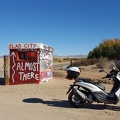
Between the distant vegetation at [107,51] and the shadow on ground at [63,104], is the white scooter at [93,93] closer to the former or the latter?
the shadow on ground at [63,104]

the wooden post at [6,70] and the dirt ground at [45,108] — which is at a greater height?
the wooden post at [6,70]

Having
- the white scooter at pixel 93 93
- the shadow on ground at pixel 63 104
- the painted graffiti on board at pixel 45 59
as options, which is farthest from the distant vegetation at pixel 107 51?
the white scooter at pixel 93 93

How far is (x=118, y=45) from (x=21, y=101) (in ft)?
120

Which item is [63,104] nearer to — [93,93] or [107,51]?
[93,93]

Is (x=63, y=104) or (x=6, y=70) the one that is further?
(x=6, y=70)

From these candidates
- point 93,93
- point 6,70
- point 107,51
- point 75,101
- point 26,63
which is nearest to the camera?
point 93,93

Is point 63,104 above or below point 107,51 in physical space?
below

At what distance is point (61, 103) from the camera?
30.2ft

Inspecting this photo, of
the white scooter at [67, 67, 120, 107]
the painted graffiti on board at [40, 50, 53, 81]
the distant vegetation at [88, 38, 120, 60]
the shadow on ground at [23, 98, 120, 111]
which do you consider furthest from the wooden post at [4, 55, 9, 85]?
the distant vegetation at [88, 38, 120, 60]

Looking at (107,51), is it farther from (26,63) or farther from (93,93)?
(93,93)

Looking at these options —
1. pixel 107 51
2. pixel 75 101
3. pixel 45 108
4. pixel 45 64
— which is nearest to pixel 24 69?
pixel 45 64

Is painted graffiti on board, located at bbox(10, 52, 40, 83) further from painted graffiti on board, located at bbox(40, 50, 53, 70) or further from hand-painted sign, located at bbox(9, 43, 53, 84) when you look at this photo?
painted graffiti on board, located at bbox(40, 50, 53, 70)

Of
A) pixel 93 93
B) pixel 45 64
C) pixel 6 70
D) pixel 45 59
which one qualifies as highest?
pixel 45 59

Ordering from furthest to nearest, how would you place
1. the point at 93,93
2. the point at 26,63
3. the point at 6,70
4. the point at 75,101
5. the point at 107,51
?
the point at 107,51
the point at 6,70
the point at 26,63
the point at 75,101
the point at 93,93
